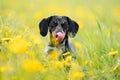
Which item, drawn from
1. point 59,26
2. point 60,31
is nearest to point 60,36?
point 60,31

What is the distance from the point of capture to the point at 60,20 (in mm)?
8031

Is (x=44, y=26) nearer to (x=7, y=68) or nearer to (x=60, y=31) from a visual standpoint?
(x=60, y=31)

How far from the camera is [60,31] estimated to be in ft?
24.5

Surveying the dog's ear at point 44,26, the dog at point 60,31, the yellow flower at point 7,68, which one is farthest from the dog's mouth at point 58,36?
the yellow flower at point 7,68

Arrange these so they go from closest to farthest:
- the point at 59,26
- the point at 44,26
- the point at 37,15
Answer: the point at 59,26 < the point at 44,26 < the point at 37,15

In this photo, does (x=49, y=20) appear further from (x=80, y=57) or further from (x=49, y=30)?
(x=80, y=57)

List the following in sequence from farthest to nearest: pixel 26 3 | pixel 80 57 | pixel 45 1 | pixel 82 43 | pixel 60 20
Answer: pixel 45 1, pixel 26 3, pixel 60 20, pixel 82 43, pixel 80 57

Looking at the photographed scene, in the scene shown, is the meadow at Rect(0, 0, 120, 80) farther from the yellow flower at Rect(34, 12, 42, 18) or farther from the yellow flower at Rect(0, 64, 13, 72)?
the yellow flower at Rect(34, 12, 42, 18)

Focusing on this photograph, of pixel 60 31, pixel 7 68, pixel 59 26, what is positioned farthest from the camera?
pixel 59 26

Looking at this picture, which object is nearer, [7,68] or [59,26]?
[7,68]

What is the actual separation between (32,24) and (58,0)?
4.90m

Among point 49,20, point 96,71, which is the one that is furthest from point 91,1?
point 96,71

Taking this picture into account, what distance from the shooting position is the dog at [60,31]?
7.36 metres

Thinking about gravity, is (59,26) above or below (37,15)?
above
